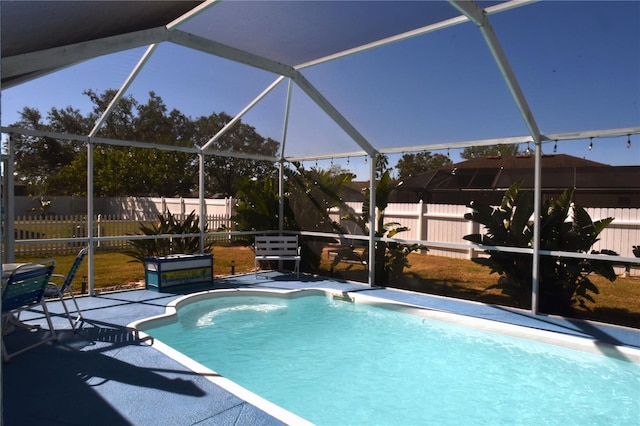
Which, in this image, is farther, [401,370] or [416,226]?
[416,226]

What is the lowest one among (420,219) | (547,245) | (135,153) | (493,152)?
(547,245)

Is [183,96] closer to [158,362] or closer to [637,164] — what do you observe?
[158,362]

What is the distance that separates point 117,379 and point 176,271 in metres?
3.99

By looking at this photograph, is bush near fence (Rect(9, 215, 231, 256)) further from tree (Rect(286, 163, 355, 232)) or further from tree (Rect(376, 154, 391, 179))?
tree (Rect(376, 154, 391, 179))

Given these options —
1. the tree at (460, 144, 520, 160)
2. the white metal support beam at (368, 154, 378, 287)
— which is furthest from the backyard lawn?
the tree at (460, 144, 520, 160)

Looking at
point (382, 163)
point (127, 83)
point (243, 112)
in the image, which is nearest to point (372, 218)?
point (382, 163)

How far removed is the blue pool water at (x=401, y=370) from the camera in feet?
12.9

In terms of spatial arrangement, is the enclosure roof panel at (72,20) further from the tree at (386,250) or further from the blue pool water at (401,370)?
the tree at (386,250)

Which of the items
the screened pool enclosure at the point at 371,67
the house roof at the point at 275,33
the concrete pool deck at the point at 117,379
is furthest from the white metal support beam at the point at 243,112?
the concrete pool deck at the point at 117,379

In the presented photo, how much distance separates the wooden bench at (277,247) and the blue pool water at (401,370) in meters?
2.39

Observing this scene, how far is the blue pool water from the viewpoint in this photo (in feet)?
12.9

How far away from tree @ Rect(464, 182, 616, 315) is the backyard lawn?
1.48 feet

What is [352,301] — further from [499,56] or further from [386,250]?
[499,56]

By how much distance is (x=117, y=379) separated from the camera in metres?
3.90
